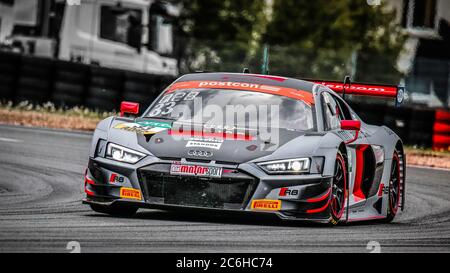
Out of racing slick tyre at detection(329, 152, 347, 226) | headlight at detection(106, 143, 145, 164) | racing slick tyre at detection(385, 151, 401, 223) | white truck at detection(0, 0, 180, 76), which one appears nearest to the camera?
headlight at detection(106, 143, 145, 164)

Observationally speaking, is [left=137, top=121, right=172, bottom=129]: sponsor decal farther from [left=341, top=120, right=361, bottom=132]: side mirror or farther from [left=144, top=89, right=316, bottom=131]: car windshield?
[left=341, top=120, right=361, bottom=132]: side mirror

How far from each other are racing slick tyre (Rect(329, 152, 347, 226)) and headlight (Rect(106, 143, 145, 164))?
149 cm

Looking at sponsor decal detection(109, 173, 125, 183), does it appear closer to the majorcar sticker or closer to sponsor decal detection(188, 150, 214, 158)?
sponsor decal detection(188, 150, 214, 158)

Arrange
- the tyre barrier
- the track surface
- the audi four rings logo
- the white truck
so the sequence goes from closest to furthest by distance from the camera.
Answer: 1. the track surface
2. the audi four rings logo
3. the tyre barrier
4. the white truck

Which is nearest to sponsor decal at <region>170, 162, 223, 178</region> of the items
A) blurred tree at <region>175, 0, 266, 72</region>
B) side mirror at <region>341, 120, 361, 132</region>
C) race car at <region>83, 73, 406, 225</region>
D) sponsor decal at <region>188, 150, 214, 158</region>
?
race car at <region>83, 73, 406, 225</region>

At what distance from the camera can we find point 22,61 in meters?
22.7

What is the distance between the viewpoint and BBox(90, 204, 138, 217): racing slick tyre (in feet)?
31.1

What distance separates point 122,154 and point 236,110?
1.16m

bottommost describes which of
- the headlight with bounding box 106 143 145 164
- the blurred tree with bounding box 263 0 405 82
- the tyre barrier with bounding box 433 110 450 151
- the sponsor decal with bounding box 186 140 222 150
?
the tyre barrier with bounding box 433 110 450 151

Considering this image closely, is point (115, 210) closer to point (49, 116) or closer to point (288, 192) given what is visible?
point (288, 192)

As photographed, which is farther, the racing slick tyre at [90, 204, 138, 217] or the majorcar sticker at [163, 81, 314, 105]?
the majorcar sticker at [163, 81, 314, 105]

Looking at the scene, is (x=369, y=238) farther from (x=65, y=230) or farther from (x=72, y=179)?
(x=72, y=179)

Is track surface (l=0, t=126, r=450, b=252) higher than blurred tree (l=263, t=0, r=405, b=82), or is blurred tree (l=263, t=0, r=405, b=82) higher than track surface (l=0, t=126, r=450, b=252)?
blurred tree (l=263, t=0, r=405, b=82)

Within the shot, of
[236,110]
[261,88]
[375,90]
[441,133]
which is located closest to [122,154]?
[236,110]
